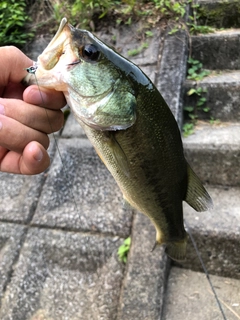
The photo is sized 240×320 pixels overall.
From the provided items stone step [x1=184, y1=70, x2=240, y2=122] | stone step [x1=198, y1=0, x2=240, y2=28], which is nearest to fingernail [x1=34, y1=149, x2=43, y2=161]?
stone step [x1=184, y1=70, x2=240, y2=122]

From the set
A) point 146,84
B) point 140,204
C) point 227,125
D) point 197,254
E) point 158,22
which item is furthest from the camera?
point 158,22

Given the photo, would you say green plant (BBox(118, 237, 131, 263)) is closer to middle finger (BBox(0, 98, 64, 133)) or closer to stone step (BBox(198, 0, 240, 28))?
middle finger (BBox(0, 98, 64, 133))

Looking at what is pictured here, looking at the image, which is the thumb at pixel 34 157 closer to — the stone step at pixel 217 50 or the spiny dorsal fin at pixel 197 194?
the spiny dorsal fin at pixel 197 194

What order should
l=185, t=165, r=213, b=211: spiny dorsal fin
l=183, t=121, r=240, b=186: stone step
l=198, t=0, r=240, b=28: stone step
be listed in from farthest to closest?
l=198, t=0, r=240, b=28: stone step, l=183, t=121, r=240, b=186: stone step, l=185, t=165, r=213, b=211: spiny dorsal fin

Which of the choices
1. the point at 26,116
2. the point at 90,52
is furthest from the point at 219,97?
the point at 26,116

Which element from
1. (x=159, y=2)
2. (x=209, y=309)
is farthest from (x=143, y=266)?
(x=159, y=2)

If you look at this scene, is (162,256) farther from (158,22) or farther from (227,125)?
(158,22)

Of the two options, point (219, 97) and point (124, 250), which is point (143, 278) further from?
point (219, 97)
